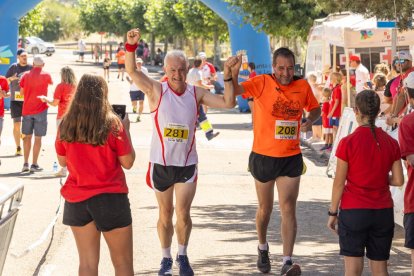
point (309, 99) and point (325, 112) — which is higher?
point (309, 99)

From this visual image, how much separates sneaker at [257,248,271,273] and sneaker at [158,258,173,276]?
2.67 ft

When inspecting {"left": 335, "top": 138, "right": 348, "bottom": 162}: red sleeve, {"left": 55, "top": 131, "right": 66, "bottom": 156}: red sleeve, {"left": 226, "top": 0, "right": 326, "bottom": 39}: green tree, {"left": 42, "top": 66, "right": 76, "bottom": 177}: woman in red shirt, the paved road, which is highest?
{"left": 226, "top": 0, "right": 326, "bottom": 39}: green tree

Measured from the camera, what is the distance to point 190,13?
5569cm

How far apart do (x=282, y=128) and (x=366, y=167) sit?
5.88 ft

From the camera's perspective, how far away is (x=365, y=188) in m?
7.26

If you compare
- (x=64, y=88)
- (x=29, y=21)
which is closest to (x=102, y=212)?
(x=64, y=88)

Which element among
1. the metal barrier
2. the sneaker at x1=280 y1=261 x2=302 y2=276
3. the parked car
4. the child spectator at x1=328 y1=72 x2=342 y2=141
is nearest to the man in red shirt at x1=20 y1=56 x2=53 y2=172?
the child spectator at x1=328 y1=72 x2=342 y2=141

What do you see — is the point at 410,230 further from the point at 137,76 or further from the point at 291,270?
the point at 137,76

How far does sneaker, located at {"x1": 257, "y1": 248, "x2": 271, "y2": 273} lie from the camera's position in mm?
9227

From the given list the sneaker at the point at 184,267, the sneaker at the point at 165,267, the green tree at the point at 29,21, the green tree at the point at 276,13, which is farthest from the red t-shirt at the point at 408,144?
the green tree at the point at 29,21

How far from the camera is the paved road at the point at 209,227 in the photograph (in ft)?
31.3

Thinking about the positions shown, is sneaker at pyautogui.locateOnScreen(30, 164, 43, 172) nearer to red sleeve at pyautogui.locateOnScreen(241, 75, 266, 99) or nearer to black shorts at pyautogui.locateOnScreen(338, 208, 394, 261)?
red sleeve at pyautogui.locateOnScreen(241, 75, 266, 99)

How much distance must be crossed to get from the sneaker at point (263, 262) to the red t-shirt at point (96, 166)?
8.45ft

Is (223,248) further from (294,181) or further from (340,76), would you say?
(340,76)
